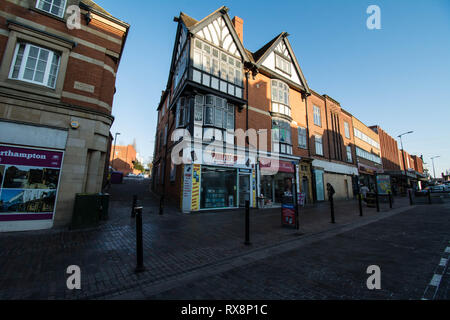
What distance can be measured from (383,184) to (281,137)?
42.2 ft

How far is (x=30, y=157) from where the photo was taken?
682 cm

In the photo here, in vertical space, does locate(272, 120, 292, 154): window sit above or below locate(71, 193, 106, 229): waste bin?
above

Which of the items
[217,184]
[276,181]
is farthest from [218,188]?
[276,181]

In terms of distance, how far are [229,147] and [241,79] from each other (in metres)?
5.72

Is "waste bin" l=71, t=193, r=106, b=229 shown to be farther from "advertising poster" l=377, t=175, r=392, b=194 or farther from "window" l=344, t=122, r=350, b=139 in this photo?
"window" l=344, t=122, r=350, b=139

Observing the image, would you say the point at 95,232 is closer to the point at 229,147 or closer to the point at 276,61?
the point at 229,147

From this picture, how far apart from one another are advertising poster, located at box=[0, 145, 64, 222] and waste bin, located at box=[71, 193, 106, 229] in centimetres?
102

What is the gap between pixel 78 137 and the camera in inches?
→ 306

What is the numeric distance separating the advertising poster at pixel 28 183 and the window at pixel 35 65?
2.88 metres

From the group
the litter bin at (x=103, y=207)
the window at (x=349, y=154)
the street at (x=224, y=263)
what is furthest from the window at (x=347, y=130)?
the litter bin at (x=103, y=207)

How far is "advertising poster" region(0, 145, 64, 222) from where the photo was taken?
21.0 feet

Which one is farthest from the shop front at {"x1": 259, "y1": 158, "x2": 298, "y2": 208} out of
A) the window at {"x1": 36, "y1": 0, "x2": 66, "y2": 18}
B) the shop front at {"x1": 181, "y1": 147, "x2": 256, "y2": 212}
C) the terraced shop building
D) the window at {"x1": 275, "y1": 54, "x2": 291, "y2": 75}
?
the window at {"x1": 36, "y1": 0, "x2": 66, "y2": 18}

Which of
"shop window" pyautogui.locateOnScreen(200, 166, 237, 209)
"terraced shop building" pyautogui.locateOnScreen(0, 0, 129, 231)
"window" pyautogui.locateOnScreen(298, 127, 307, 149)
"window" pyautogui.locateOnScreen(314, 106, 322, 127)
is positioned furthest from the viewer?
"window" pyautogui.locateOnScreen(314, 106, 322, 127)

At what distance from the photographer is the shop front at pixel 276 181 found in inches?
576
